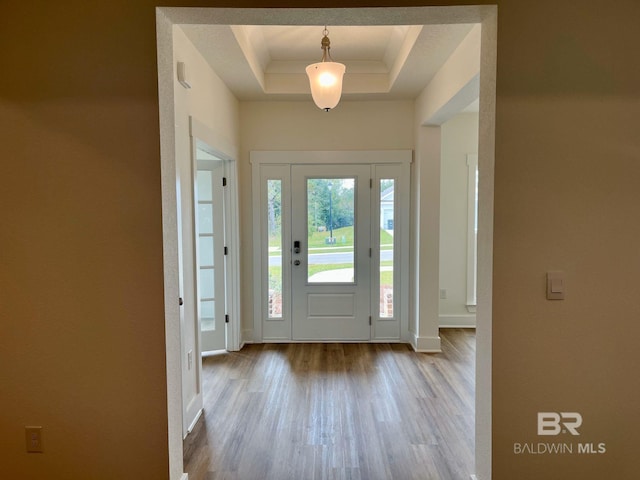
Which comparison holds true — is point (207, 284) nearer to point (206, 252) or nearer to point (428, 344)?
point (206, 252)

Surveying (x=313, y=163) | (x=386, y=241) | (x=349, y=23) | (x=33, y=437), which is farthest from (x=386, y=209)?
(x=33, y=437)

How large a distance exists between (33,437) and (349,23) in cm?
236

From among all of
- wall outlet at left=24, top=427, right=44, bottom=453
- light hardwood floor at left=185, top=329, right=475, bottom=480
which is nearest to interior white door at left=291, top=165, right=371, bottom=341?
light hardwood floor at left=185, top=329, right=475, bottom=480

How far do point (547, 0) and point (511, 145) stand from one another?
0.61 metres

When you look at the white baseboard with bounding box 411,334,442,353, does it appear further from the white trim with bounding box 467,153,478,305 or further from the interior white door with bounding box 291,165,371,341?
the white trim with bounding box 467,153,478,305

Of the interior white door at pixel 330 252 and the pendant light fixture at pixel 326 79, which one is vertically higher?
the pendant light fixture at pixel 326 79

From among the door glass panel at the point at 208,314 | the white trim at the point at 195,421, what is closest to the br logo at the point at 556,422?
the white trim at the point at 195,421

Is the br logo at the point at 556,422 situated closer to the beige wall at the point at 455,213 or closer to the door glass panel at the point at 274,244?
the door glass panel at the point at 274,244

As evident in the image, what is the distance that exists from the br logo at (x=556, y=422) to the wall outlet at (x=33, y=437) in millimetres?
2226

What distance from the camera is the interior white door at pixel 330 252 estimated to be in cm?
397

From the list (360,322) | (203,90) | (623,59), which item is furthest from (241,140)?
(623,59)

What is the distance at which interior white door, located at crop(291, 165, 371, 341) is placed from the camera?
3975 millimetres

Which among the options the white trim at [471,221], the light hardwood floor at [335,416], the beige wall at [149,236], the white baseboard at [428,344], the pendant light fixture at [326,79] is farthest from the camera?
the white trim at [471,221]

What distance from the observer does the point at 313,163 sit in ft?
13.0
